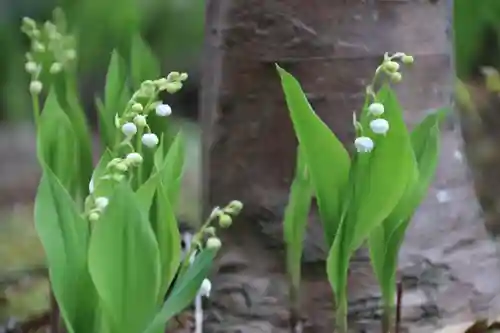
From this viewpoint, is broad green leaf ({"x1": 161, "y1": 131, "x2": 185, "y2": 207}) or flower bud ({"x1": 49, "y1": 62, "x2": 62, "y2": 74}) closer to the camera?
broad green leaf ({"x1": 161, "y1": 131, "x2": 185, "y2": 207})

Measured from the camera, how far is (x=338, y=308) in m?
0.57

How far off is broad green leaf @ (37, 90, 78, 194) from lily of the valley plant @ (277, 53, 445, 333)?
19 cm

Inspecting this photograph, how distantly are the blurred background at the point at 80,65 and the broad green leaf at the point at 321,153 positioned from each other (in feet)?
1.71

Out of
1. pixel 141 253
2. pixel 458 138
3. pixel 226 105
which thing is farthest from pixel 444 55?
pixel 141 253

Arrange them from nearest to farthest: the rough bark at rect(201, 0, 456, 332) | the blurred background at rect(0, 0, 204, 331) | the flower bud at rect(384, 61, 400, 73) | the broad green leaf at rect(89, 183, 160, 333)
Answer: the broad green leaf at rect(89, 183, 160, 333), the flower bud at rect(384, 61, 400, 73), the rough bark at rect(201, 0, 456, 332), the blurred background at rect(0, 0, 204, 331)

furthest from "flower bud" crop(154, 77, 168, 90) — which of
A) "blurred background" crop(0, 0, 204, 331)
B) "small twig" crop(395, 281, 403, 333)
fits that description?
"blurred background" crop(0, 0, 204, 331)

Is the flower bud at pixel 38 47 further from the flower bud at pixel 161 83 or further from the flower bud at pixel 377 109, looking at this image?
the flower bud at pixel 377 109

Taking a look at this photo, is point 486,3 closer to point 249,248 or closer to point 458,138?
point 458,138

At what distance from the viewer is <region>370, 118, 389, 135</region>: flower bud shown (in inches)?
19.2

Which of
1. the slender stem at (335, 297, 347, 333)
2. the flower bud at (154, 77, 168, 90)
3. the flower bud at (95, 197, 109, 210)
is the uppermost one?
the flower bud at (154, 77, 168, 90)

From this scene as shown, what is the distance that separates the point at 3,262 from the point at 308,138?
2.27ft

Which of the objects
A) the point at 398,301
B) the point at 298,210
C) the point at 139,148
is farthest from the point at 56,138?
the point at 398,301

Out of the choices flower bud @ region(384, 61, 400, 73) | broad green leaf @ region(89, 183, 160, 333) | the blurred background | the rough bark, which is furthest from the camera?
the blurred background

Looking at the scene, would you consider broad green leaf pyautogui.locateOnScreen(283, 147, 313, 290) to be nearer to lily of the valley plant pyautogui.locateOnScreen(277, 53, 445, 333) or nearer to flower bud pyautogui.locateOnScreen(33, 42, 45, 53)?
lily of the valley plant pyautogui.locateOnScreen(277, 53, 445, 333)
